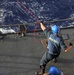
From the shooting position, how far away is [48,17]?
647 inches

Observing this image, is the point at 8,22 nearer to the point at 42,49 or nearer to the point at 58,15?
the point at 58,15

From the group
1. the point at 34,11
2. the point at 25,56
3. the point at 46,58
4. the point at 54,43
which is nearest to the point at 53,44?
the point at 54,43

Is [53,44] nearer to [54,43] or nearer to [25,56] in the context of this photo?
[54,43]

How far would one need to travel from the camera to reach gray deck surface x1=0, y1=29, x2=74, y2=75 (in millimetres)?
9867

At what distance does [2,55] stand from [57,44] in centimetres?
292

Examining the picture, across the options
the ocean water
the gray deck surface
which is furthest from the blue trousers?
the ocean water

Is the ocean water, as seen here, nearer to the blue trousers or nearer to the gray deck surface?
the gray deck surface

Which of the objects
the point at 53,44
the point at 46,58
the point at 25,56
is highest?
the point at 53,44

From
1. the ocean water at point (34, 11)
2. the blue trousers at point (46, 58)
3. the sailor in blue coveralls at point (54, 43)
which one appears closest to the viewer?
the sailor in blue coveralls at point (54, 43)

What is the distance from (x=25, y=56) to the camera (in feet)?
34.0

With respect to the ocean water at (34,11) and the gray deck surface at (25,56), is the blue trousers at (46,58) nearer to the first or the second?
the gray deck surface at (25,56)

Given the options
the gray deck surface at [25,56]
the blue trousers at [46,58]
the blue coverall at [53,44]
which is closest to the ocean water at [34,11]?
the gray deck surface at [25,56]

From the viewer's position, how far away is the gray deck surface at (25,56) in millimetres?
9867

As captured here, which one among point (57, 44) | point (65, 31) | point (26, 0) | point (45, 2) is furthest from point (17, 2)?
point (57, 44)
